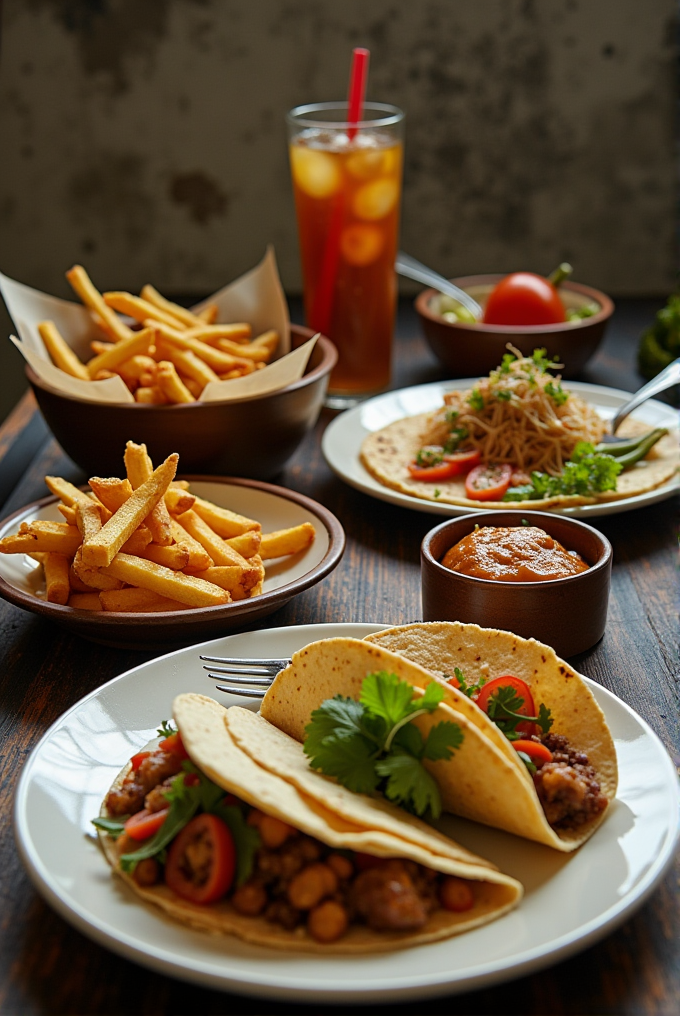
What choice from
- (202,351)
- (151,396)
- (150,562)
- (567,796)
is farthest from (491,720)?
(202,351)

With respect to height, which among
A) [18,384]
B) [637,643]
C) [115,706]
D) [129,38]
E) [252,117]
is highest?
[129,38]

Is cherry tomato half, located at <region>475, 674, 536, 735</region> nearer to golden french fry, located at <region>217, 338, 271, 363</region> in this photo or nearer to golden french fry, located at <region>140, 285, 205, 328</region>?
golden french fry, located at <region>217, 338, 271, 363</region>

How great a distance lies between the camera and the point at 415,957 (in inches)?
49.2

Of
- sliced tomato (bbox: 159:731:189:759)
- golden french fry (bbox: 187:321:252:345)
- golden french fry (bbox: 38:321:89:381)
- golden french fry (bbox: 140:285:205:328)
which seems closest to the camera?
sliced tomato (bbox: 159:731:189:759)

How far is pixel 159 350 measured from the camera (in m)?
2.91

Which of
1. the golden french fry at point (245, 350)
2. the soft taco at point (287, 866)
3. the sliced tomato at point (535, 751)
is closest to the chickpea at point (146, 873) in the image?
the soft taco at point (287, 866)

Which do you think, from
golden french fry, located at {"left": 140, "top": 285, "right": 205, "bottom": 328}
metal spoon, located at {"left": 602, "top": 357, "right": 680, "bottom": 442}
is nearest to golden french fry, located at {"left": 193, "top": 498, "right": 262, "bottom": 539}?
golden french fry, located at {"left": 140, "top": 285, "right": 205, "bottom": 328}

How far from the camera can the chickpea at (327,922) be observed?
1278mm

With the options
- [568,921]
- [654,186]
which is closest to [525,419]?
[568,921]

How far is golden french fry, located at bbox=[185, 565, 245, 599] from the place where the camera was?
209 centimetres

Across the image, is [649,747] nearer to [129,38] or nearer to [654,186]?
[654,186]

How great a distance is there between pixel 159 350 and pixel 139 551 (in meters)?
1.00

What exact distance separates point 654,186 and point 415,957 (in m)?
4.74

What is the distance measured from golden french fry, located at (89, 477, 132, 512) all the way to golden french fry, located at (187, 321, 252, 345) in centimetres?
98
